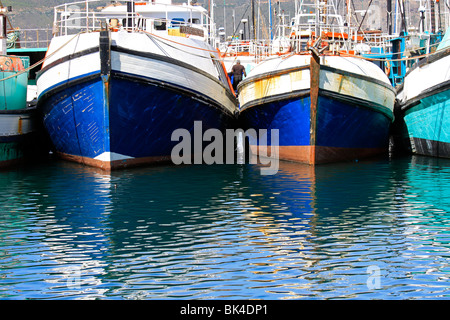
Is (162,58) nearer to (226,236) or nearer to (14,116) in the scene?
(14,116)

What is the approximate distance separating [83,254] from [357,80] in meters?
10.2

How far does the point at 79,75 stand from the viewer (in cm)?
1548

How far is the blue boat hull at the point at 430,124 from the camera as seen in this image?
54.9 ft

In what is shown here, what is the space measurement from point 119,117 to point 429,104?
27.7 feet

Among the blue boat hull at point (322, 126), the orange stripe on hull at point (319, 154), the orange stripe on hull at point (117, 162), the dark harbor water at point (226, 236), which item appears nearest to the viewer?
the dark harbor water at point (226, 236)

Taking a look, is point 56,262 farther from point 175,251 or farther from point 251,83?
point 251,83

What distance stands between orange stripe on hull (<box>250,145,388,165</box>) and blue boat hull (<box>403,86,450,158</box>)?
1.53 m

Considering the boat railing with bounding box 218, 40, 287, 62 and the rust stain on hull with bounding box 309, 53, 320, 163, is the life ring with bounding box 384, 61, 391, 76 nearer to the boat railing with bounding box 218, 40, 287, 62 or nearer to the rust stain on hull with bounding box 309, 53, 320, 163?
the boat railing with bounding box 218, 40, 287, 62

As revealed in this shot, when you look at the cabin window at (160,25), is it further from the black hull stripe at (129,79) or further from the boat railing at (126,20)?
the black hull stripe at (129,79)

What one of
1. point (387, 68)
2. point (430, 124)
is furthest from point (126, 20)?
point (387, 68)

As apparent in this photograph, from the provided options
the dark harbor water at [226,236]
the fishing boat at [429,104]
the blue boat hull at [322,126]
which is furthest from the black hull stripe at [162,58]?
the fishing boat at [429,104]

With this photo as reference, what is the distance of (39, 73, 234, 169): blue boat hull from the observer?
15.3 metres
